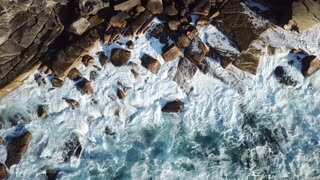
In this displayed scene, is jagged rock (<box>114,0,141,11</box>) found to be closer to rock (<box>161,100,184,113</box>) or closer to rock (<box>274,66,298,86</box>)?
rock (<box>161,100,184,113</box>)

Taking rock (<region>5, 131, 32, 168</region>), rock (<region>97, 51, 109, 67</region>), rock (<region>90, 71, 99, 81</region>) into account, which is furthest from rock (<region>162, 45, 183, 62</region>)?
rock (<region>5, 131, 32, 168</region>)

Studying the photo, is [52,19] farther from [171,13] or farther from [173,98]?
[173,98]

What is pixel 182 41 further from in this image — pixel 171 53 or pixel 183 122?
pixel 183 122

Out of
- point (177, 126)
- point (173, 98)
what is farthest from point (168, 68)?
point (177, 126)

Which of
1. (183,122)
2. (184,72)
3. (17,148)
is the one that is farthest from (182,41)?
(17,148)

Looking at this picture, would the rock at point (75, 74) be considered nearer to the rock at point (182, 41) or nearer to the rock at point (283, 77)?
the rock at point (182, 41)
